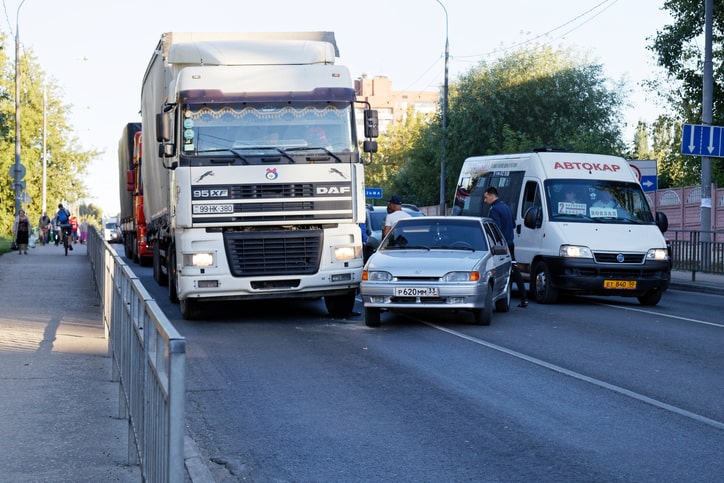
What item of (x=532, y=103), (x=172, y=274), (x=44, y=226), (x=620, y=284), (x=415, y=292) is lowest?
(x=620, y=284)

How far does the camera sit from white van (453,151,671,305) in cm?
1788

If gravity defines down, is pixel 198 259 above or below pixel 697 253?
above

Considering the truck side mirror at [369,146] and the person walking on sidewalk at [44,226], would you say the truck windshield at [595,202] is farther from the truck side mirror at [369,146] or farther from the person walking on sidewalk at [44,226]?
the person walking on sidewalk at [44,226]

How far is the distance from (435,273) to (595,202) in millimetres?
5455

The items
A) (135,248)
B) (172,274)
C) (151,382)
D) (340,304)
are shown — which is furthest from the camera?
(135,248)

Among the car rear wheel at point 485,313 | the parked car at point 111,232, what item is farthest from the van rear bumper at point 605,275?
the parked car at point 111,232

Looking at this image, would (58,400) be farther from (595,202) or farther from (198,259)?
(595,202)

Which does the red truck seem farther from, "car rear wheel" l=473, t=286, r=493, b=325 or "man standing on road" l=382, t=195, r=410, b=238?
"car rear wheel" l=473, t=286, r=493, b=325

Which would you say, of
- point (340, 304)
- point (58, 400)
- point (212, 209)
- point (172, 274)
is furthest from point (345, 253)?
point (58, 400)

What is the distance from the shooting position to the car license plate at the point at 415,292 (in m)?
14.2

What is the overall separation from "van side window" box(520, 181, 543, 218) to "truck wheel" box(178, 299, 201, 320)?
21.3 feet

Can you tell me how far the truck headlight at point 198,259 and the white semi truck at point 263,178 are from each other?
0.04 feet

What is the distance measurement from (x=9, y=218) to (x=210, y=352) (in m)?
59.5

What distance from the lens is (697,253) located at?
82.3 feet
